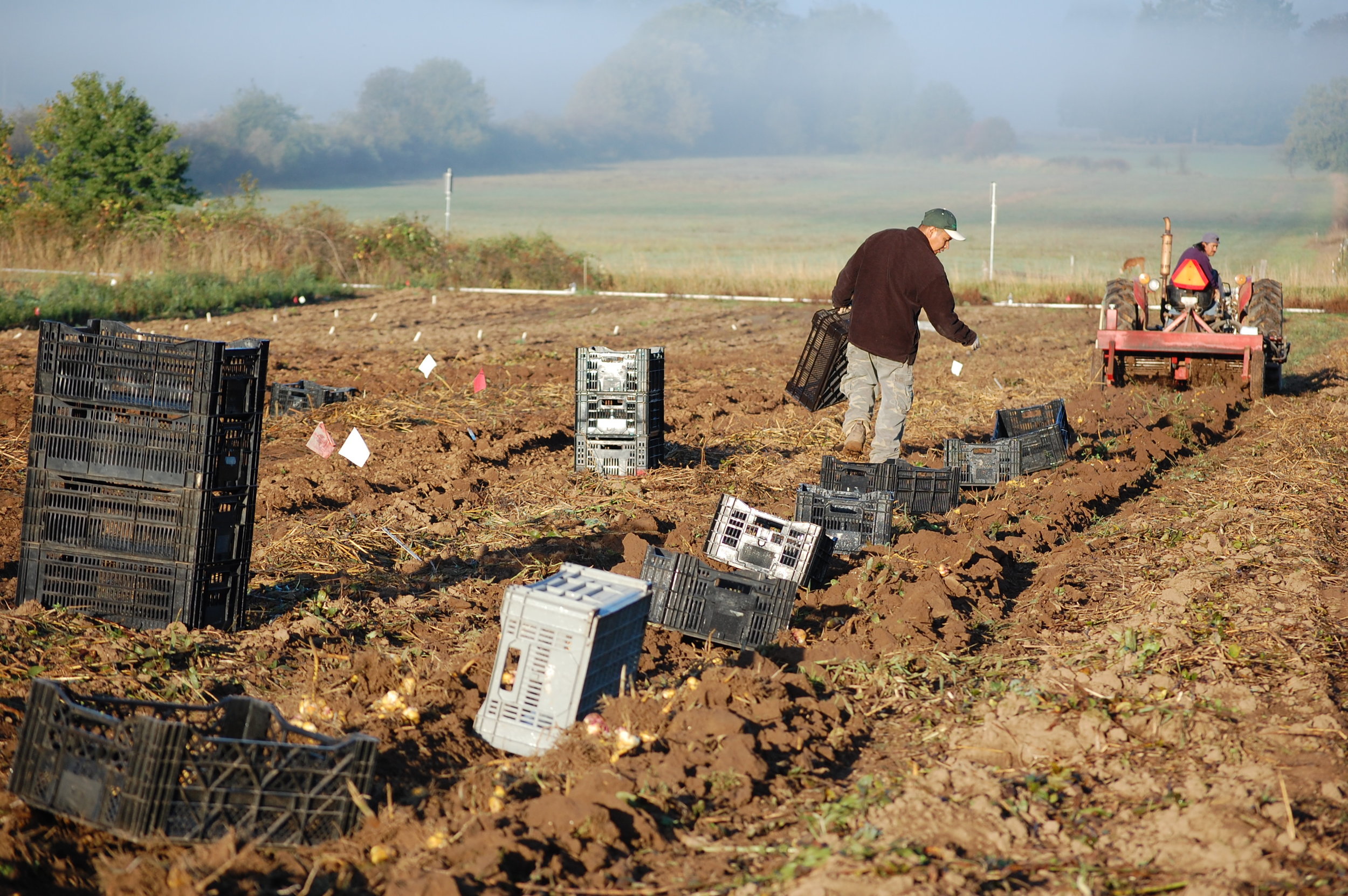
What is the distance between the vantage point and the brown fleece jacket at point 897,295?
26.7 feet

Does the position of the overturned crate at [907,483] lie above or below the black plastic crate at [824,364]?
below

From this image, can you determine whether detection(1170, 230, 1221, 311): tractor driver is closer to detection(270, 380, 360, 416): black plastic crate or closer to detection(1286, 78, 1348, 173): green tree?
detection(270, 380, 360, 416): black plastic crate

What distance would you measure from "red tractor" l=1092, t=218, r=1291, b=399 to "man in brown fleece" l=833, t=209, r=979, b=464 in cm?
501

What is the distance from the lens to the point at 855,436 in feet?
28.5

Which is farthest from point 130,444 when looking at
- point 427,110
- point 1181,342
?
point 427,110

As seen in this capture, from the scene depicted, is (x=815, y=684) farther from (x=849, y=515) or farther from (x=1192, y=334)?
(x=1192, y=334)

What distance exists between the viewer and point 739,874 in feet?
11.5

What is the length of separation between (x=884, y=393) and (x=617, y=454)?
2.02 metres

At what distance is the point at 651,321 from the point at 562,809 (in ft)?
60.7

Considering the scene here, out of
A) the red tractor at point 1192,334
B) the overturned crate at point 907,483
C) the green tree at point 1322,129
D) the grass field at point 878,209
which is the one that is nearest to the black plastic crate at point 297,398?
the overturned crate at point 907,483

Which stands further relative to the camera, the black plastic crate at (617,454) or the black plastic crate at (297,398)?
the black plastic crate at (297,398)

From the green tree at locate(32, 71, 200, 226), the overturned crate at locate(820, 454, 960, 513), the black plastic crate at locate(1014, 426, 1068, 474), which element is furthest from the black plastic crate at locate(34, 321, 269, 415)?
the green tree at locate(32, 71, 200, 226)

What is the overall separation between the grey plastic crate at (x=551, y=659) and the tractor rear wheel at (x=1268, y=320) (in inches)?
416

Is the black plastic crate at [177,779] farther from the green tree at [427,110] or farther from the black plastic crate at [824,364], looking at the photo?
the green tree at [427,110]
